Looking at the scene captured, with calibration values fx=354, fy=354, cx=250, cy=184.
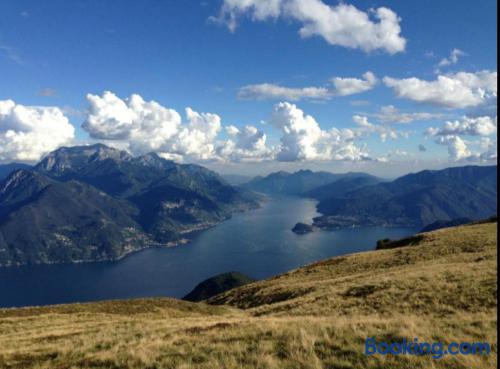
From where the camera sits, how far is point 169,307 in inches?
1660

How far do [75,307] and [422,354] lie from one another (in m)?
40.1

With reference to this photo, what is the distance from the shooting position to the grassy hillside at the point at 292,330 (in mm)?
13594

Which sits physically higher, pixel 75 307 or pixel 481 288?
pixel 481 288

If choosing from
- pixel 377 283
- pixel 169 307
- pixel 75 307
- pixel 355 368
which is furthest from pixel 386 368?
pixel 75 307

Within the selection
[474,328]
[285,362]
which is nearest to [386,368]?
[285,362]

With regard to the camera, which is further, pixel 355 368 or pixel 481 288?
pixel 481 288

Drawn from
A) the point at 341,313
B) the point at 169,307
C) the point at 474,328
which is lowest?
the point at 169,307

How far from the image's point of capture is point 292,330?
688 inches

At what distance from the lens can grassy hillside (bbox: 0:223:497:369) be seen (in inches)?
535

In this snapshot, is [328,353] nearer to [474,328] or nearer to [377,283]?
[474,328]

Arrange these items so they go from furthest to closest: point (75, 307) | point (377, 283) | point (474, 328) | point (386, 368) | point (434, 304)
Answer: point (75, 307) < point (377, 283) < point (434, 304) < point (474, 328) < point (386, 368)

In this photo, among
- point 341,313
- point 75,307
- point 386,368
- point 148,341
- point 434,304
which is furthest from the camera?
point 75,307

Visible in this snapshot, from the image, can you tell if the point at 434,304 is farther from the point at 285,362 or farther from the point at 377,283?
the point at 285,362

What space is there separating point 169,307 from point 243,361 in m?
31.1
